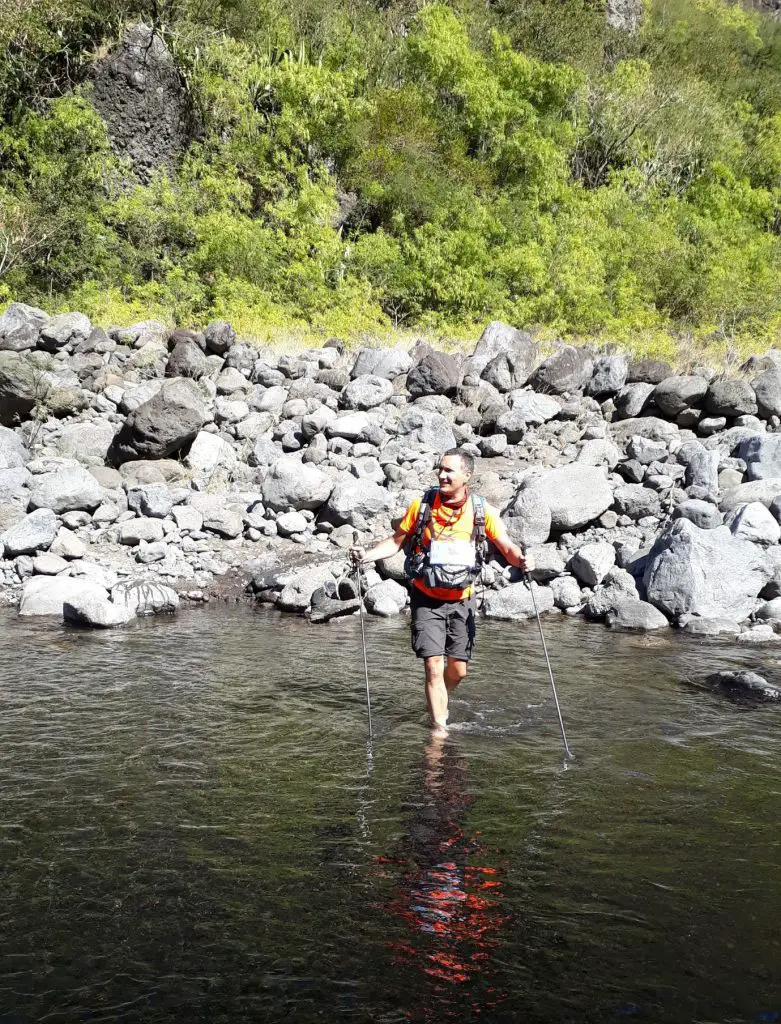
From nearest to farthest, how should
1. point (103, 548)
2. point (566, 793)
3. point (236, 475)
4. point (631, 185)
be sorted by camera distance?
point (566, 793) < point (103, 548) < point (236, 475) < point (631, 185)

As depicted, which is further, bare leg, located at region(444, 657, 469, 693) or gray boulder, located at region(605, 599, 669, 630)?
gray boulder, located at region(605, 599, 669, 630)

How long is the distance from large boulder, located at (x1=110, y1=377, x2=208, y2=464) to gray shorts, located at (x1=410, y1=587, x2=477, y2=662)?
372 inches

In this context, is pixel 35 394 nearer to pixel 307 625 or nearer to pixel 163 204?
pixel 307 625

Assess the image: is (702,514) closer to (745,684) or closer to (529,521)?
(529,521)

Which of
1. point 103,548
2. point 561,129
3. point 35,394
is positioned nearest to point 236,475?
point 103,548

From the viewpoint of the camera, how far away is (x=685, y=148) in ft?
128

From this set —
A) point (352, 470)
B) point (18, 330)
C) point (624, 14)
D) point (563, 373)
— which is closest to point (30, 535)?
point (352, 470)

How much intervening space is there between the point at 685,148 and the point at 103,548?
3453cm

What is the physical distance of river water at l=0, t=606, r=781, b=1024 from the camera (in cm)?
383

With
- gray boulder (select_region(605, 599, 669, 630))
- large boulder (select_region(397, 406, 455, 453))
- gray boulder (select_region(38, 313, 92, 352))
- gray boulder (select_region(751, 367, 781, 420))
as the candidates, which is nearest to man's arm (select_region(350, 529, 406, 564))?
gray boulder (select_region(605, 599, 669, 630))

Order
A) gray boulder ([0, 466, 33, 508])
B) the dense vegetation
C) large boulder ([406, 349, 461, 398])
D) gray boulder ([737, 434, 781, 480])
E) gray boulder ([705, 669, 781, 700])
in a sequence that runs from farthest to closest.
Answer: the dense vegetation < large boulder ([406, 349, 461, 398]) < gray boulder ([737, 434, 781, 480]) < gray boulder ([0, 466, 33, 508]) < gray boulder ([705, 669, 781, 700])

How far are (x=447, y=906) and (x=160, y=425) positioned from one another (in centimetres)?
1231

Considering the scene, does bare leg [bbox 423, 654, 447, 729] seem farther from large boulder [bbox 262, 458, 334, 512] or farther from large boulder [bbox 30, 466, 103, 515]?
large boulder [bbox 30, 466, 103, 515]

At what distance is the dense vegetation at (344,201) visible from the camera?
27.0 meters
